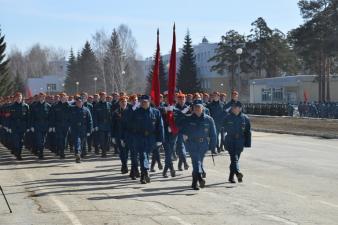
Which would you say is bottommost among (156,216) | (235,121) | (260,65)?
(156,216)

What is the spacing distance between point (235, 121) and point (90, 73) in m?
98.3

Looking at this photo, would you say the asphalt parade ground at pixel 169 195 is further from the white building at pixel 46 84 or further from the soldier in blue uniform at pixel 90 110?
the white building at pixel 46 84

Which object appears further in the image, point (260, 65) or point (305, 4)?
point (260, 65)

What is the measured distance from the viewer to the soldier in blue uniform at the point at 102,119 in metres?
20.2

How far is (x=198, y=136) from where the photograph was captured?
12422 mm

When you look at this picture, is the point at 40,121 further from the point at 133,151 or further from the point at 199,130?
the point at 199,130

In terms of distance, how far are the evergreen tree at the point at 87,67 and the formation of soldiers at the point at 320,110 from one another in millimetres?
63238

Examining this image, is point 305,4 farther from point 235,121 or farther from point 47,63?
point 47,63

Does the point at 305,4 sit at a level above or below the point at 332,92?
above

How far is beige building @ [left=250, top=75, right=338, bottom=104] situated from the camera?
75375mm

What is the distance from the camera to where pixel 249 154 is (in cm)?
2009

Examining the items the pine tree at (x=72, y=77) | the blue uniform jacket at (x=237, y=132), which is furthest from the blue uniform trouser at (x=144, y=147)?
the pine tree at (x=72, y=77)

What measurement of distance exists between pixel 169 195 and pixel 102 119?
9.12 meters

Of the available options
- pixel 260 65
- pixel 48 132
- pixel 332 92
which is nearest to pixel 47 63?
pixel 260 65
